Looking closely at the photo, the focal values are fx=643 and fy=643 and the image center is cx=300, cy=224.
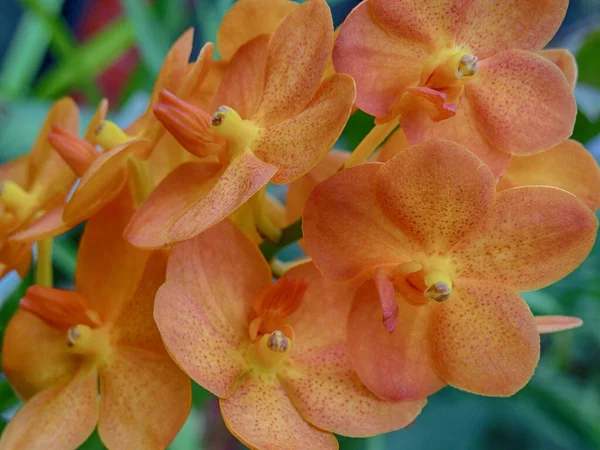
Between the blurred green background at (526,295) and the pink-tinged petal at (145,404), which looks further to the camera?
the blurred green background at (526,295)

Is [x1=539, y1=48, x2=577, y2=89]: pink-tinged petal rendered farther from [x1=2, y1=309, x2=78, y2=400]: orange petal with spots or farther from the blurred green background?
[x1=2, y1=309, x2=78, y2=400]: orange petal with spots

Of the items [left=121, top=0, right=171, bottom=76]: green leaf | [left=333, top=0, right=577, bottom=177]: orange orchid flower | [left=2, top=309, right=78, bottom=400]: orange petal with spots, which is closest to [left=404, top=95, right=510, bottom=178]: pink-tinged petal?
[left=333, top=0, right=577, bottom=177]: orange orchid flower

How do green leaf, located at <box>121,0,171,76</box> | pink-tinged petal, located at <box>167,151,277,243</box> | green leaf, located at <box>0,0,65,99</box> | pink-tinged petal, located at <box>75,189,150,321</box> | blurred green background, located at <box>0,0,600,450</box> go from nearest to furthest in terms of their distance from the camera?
pink-tinged petal, located at <box>167,151,277,243</box> < pink-tinged petal, located at <box>75,189,150,321</box> < blurred green background, located at <box>0,0,600,450</box> < green leaf, located at <box>121,0,171,76</box> < green leaf, located at <box>0,0,65,99</box>

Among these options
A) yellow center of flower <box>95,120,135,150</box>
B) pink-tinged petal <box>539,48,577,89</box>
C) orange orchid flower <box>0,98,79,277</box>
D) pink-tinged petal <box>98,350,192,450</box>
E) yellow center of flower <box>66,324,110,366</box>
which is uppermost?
yellow center of flower <box>95,120,135,150</box>

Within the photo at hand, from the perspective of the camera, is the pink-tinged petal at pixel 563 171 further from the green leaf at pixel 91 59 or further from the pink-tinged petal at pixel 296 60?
the green leaf at pixel 91 59

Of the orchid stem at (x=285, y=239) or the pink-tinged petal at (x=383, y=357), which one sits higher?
the orchid stem at (x=285, y=239)

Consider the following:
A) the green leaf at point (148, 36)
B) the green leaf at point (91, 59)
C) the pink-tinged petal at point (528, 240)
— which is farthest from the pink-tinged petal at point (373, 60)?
the green leaf at point (91, 59)
